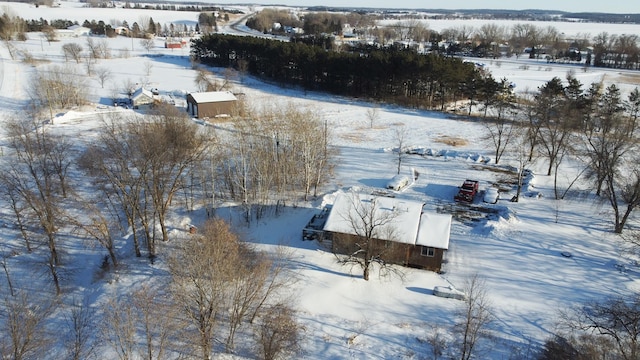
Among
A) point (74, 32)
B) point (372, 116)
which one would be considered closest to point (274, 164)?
point (372, 116)

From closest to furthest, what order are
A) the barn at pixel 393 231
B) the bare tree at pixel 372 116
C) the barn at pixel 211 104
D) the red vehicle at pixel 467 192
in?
the barn at pixel 393 231 → the red vehicle at pixel 467 192 → the barn at pixel 211 104 → the bare tree at pixel 372 116

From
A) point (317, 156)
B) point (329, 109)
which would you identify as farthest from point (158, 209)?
point (329, 109)

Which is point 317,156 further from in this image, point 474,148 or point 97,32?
point 97,32

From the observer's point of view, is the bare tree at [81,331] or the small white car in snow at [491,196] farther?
the small white car in snow at [491,196]

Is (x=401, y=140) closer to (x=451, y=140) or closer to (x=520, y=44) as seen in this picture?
(x=451, y=140)

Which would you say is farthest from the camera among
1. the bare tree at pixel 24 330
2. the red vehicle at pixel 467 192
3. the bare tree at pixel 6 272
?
the red vehicle at pixel 467 192

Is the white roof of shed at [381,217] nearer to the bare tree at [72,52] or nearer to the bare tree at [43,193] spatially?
the bare tree at [43,193]

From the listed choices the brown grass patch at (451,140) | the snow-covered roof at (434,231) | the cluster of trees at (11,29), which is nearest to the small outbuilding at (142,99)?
the brown grass patch at (451,140)
